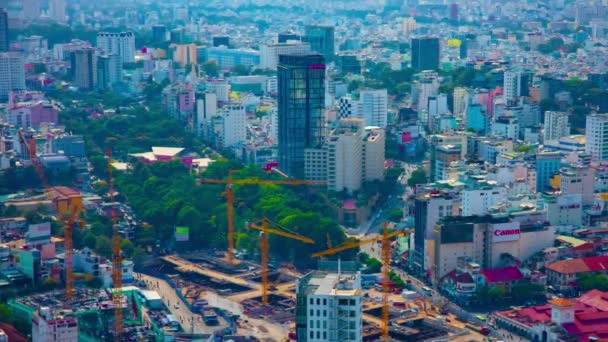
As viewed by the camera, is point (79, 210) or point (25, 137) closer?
point (79, 210)

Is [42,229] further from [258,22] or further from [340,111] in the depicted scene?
[258,22]

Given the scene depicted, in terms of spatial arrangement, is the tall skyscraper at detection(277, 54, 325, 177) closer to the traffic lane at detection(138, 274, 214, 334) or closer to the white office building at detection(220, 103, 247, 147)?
the white office building at detection(220, 103, 247, 147)

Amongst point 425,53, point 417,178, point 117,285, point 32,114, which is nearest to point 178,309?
point 117,285

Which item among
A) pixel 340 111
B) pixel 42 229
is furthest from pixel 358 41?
pixel 42 229

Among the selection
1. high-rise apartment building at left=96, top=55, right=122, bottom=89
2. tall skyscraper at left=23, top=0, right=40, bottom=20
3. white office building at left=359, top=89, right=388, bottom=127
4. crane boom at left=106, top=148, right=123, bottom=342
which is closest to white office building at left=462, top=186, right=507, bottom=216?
crane boom at left=106, top=148, right=123, bottom=342

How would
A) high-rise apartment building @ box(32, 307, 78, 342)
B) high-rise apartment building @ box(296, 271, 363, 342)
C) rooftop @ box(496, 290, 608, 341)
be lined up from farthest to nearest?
rooftop @ box(496, 290, 608, 341) < high-rise apartment building @ box(32, 307, 78, 342) < high-rise apartment building @ box(296, 271, 363, 342)

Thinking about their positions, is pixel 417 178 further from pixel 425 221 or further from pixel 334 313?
pixel 334 313
